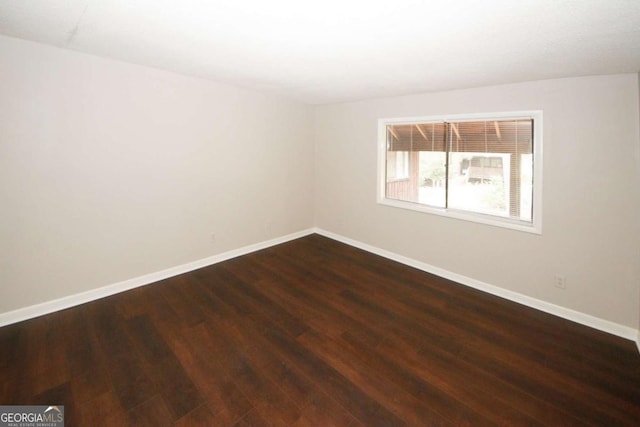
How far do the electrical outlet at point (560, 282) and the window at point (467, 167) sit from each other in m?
0.49

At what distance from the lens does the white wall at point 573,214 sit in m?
2.37

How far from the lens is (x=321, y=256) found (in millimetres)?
4184

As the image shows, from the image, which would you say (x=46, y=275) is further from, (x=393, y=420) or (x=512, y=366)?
(x=512, y=366)

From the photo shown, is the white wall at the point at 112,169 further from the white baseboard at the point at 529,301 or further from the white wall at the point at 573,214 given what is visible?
the white wall at the point at 573,214

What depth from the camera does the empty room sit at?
1.73 metres

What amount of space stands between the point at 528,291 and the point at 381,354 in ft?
6.19

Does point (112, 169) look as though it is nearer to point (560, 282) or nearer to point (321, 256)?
point (321, 256)

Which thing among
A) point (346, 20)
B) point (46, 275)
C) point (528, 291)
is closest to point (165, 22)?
point (346, 20)

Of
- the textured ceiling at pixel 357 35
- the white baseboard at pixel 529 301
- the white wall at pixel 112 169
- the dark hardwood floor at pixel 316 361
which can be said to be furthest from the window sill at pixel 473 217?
the white wall at pixel 112 169

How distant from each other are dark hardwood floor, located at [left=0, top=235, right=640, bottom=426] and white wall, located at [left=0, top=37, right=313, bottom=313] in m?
0.50

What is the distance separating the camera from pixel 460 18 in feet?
5.29

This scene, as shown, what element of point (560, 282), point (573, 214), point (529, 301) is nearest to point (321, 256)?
point (529, 301)

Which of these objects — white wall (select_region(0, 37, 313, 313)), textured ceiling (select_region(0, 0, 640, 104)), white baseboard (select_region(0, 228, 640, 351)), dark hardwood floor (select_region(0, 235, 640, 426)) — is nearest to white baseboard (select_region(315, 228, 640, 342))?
white baseboard (select_region(0, 228, 640, 351))

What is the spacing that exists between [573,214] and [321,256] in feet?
9.58
